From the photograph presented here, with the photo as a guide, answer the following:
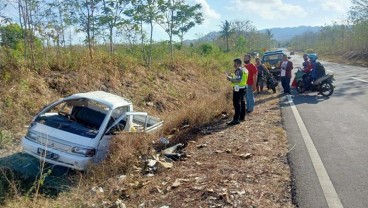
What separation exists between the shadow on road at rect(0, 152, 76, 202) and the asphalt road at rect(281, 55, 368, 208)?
3.95 metres

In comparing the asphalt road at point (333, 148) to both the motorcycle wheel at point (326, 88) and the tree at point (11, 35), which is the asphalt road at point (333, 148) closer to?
the motorcycle wheel at point (326, 88)

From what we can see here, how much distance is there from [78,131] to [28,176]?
140cm

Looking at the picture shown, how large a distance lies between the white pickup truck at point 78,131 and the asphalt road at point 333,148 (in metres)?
3.67

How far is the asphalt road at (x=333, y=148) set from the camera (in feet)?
13.9

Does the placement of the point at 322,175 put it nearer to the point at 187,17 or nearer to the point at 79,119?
the point at 79,119

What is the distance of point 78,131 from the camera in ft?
22.3

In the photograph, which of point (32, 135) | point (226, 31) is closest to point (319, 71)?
point (32, 135)

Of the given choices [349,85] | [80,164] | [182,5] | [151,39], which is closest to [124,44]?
[151,39]

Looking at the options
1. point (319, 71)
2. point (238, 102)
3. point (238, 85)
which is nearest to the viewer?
point (238, 85)

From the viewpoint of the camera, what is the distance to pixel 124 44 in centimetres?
1980

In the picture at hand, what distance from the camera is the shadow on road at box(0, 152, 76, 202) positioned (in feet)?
19.0

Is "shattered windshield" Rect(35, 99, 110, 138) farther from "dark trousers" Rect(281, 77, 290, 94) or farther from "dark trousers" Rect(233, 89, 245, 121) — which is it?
"dark trousers" Rect(281, 77, 290, 94)

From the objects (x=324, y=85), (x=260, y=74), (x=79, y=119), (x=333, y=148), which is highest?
(x=260, y=74)

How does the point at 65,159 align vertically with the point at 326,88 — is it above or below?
below
